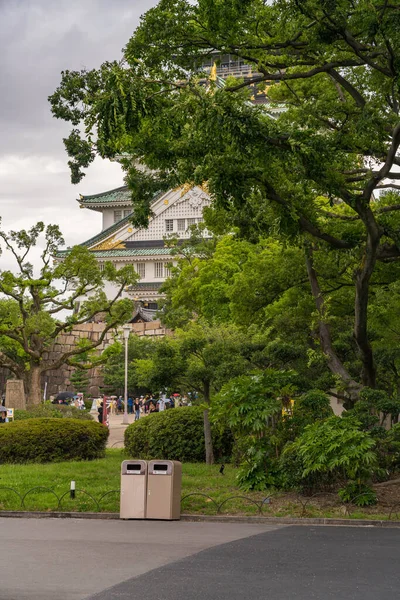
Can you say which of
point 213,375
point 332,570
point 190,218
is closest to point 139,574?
point 332,570

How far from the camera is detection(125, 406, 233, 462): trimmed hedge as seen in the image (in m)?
21.7

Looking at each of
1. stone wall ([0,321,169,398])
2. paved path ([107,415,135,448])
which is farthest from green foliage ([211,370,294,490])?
stone wall ([0,321,169,398])

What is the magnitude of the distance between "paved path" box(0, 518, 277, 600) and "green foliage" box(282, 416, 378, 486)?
1899mm

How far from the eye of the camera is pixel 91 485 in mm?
17328

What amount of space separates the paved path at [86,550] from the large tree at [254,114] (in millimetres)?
5319

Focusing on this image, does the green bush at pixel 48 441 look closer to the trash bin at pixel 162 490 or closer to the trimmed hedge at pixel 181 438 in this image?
the trimmed hedge at pixel 181 438

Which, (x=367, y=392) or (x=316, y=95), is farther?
(x=316, y=95)

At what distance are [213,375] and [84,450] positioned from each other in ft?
13.6

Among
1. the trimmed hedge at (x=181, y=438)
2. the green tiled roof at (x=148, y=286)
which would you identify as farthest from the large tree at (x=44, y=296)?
the green tiled roof at (x=148, y=286)

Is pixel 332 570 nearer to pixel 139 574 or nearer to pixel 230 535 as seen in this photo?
pixel 139 574

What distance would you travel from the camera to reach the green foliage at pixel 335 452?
14594 mm

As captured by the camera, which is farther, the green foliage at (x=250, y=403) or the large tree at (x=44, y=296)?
the large tree at (x=44, y=296)

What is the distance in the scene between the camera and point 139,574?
9336 mm

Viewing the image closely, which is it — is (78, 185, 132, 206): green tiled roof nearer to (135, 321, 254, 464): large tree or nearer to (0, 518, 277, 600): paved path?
(135, 321, 254, 464): large tree
